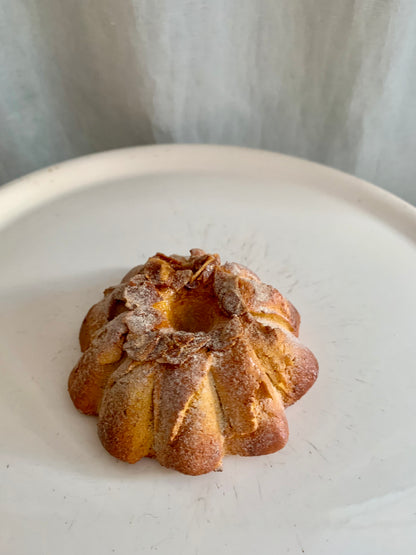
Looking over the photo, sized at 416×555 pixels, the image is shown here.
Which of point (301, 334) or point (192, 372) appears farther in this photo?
point (301, 334)

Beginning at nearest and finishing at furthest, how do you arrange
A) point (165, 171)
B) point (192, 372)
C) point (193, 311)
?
point (192, 372) → point (193, 311) → point (165, 171)

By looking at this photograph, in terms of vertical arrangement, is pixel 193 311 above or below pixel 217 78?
below

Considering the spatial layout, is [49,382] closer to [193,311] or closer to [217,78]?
[193,311]

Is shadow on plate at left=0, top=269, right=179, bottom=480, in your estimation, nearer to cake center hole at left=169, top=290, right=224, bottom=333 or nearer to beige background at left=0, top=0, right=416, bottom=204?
cake center hole at left=169, top=290, right=224, bottom=333

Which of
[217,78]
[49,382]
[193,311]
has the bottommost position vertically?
[49,382]

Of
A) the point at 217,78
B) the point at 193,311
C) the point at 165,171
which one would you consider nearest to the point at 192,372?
the point at 193,311

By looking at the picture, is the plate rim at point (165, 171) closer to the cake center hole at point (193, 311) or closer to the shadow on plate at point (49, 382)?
the shadow on plate at point (49, 382)
